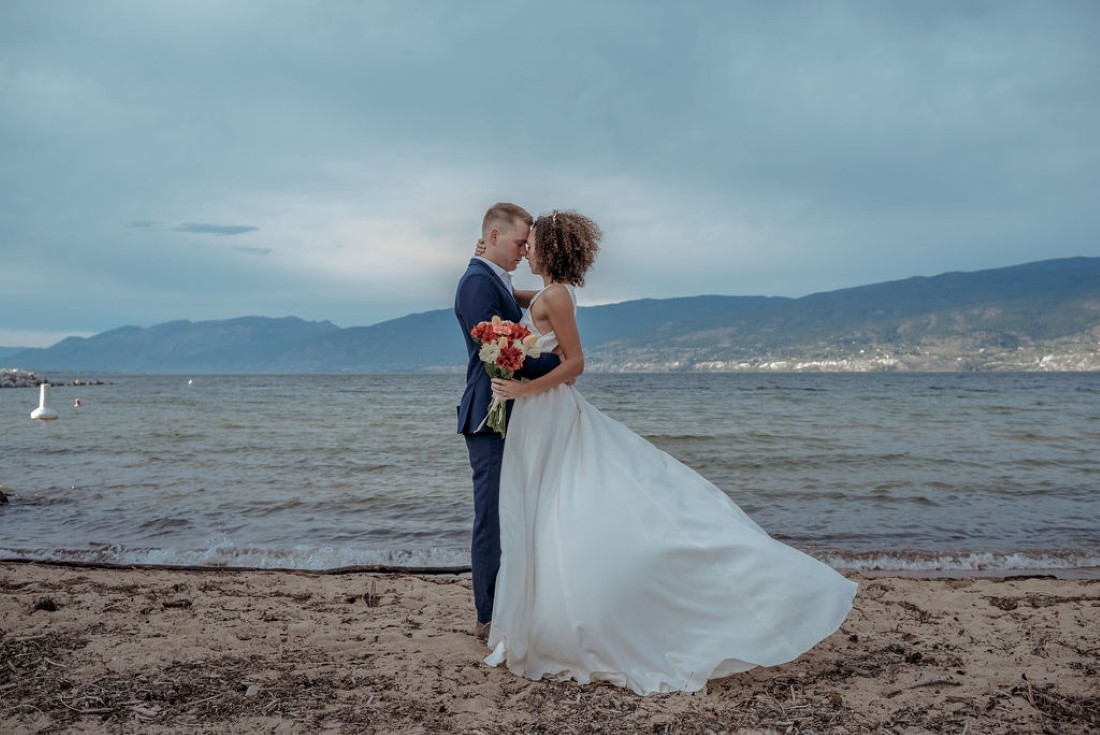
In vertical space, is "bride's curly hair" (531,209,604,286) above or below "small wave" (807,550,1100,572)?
above

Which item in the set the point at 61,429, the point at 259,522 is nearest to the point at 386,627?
the point at 259,522

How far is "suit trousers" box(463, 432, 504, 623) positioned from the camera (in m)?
4.41

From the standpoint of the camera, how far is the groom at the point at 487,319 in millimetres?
4352

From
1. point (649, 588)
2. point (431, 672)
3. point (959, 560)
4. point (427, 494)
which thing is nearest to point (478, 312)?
point (649, 588)

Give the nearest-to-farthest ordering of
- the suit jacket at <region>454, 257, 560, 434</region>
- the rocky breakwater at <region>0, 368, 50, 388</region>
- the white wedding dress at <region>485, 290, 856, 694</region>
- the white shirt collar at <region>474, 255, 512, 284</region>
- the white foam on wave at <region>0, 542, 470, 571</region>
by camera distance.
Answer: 1. the white wedding dress at <region>485, 290, 856, 694</region>
2. the suit jacket at <region>454, 257, 560, 434</region>
3. the white shirt collar at <region>474, 255, 512, 284</region>
4. the white foam on wave at <region>0, 542, 470, 571</region>
5. the rocky breakwater at <region>0, 368, 50, 388</region>

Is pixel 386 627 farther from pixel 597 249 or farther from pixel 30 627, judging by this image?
pixel 597 249

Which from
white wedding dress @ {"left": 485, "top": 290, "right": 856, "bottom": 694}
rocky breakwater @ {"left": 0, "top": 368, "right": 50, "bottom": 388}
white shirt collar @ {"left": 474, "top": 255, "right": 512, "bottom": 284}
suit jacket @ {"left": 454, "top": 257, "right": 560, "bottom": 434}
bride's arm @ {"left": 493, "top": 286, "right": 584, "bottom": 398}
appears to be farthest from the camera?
rocky breakwater @ {"left": 0, "top": 368, "right": 50, "bottom": 388}

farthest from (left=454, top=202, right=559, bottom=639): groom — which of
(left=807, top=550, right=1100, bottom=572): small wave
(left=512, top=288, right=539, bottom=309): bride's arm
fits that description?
(left=807, top=550, right=1100, bottom=572): small wave

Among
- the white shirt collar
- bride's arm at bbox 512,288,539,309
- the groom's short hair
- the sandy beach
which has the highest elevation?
the groom's short hair

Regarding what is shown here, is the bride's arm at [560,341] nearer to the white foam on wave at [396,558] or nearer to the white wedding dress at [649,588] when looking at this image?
the white wedding dress at [649,588]

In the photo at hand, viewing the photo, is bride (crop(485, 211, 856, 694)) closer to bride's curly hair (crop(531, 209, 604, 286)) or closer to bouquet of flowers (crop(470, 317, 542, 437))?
bride's curly hair (crop(531, 209, 604, 286))

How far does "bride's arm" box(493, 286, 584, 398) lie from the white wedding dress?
47 centimetres

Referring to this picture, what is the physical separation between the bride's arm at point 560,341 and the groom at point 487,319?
133mm

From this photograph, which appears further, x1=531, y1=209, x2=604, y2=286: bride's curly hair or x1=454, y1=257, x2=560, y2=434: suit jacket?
x1=454, y1=257, x2=560, y2=434: suit jacket
